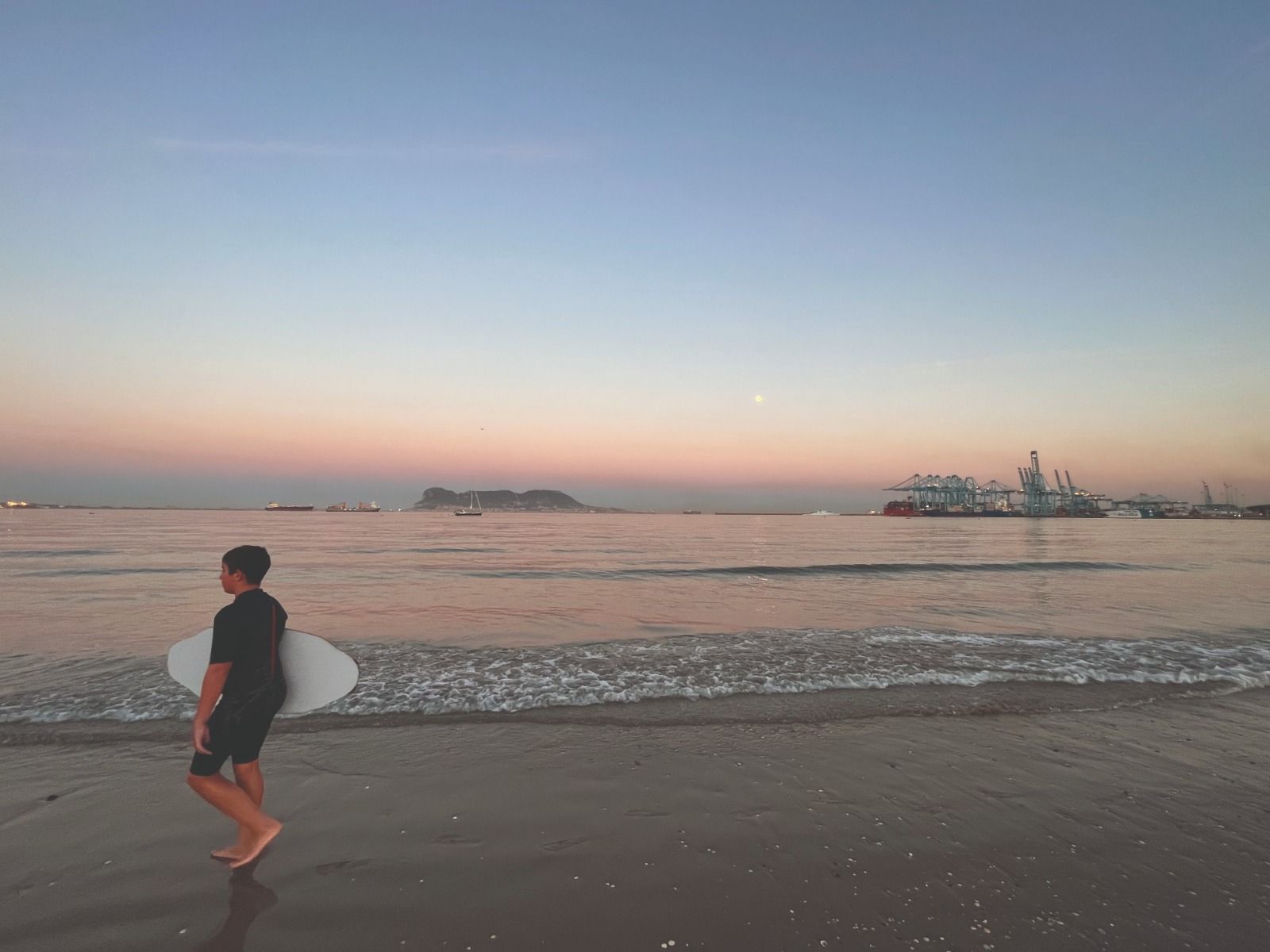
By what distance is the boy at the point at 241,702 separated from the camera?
4.00 meters

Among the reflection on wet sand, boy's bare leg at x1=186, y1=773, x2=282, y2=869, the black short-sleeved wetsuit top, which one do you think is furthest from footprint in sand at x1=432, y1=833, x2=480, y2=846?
the black short-sleeved wetsuit top

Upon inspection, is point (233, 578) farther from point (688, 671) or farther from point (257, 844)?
point (688, 671)

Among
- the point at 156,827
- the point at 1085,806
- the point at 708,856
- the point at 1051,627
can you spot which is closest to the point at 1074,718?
the point at 1085,806

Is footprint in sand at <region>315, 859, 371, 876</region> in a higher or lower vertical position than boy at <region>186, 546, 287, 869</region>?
lower

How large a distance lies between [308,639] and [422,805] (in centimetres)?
167

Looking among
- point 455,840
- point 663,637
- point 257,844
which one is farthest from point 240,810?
point 663,637

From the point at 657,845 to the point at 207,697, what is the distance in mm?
3255

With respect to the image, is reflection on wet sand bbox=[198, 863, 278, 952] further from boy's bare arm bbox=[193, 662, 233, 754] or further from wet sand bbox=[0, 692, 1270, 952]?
boy's bare arm bbox=[193, 662, 233, 754]

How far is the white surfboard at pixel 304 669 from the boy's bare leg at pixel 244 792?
427 millimetres

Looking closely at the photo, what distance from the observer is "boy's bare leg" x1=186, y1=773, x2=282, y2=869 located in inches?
159

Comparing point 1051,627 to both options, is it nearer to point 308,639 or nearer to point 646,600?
point 646,600

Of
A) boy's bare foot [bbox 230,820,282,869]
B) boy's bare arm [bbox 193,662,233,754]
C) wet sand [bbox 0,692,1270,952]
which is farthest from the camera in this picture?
boy's bare foot [bbox 230,820,282,869]

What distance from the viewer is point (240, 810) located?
4129 mm

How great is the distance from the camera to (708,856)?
14.0 feet
